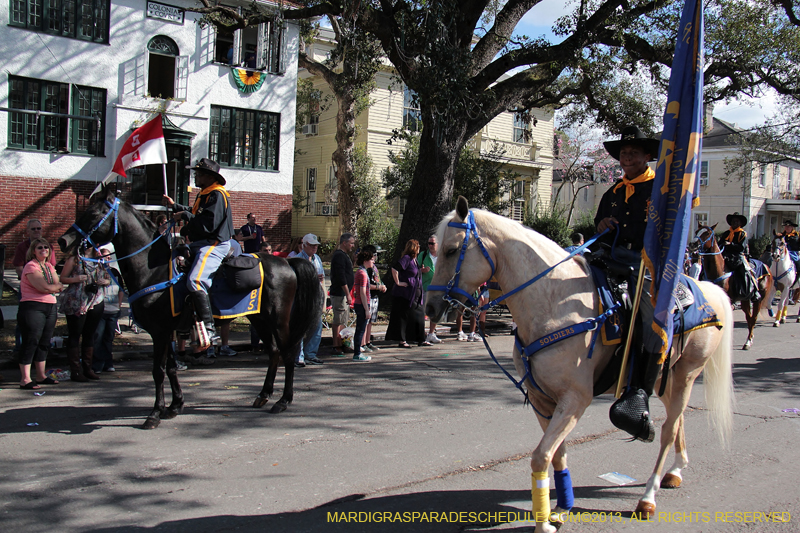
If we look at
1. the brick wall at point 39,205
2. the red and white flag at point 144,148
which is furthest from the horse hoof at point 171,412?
the brick wall at point 39,205

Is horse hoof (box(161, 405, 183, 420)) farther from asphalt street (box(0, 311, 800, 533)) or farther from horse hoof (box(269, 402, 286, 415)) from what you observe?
horse hoof (box(269, 402, 286, 415))

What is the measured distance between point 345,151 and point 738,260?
12.5 m

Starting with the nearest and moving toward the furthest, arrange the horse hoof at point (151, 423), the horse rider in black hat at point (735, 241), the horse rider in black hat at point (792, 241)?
the horse hoof at point (151, 423) < the horse rider in black hat at point (735, 241) < the horse rider in black hat at point (792, 241)

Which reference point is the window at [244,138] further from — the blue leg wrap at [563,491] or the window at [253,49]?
the blue leg wrap at [563,491]

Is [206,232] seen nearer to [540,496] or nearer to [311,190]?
A: [540,496]

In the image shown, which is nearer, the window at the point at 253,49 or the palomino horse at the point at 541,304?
the palomino horse at the point at 541,304

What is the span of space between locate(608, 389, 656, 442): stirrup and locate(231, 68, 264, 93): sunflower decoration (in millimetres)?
21113

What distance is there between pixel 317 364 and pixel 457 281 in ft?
21.1

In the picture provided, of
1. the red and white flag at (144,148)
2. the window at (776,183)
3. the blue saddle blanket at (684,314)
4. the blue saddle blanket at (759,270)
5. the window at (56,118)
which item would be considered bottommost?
the blue saddle blanket at (759,270)

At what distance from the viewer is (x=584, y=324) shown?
155 inches

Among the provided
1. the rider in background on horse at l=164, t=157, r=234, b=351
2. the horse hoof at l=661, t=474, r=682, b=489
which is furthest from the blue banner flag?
the rider in background on horse at l=164, t=157, r=234, b=351

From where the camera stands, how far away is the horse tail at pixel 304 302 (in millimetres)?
7695

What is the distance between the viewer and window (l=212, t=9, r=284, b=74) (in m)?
22.0

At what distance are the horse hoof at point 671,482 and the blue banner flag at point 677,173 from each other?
155cm
